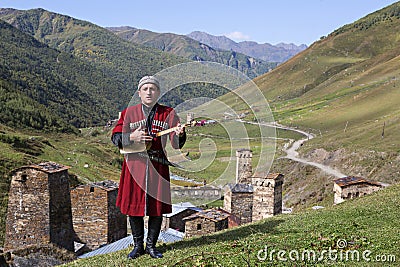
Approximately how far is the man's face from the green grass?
11.3 feet

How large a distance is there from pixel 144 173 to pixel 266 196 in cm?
1486

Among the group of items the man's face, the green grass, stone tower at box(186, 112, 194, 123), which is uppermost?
the man's face

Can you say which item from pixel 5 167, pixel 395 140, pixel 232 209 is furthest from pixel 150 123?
pixel 395 140

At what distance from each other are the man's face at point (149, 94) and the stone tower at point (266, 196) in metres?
14.5

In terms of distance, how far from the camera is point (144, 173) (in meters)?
9.58

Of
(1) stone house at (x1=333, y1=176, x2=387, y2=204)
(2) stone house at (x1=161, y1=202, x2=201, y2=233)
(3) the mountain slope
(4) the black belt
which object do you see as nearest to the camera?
(4) the black belt

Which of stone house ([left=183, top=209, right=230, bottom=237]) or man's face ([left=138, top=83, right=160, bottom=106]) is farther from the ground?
man's face ([left=138, top=83, right=160, bottom=106])

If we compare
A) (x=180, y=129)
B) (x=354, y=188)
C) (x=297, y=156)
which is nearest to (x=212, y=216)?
(x=354, y=188)

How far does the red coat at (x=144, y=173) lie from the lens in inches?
376

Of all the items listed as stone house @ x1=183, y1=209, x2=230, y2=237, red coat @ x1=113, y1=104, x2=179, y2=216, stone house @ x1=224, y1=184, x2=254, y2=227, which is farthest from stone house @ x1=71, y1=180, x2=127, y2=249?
stone house @ x1=224, y1=184, x2=254, y2=227

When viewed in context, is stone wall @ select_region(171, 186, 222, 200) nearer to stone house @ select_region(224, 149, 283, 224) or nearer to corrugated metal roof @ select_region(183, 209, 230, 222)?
corrugated metal roof @ select_region(183, 209, 230, 222)

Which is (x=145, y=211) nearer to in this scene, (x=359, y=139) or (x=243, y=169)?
(x=243, y=169)

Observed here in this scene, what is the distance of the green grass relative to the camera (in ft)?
28.2

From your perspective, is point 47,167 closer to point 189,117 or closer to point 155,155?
point 155,155
